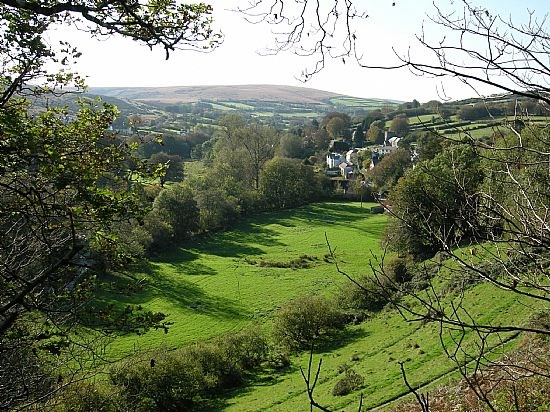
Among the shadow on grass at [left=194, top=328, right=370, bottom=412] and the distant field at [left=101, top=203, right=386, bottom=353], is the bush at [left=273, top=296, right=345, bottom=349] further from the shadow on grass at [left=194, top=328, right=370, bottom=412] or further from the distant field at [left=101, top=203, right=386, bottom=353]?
the distant field at [left=101, top=203, right=386, bottom=353]

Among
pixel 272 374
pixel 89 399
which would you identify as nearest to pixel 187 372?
pixel 272 374

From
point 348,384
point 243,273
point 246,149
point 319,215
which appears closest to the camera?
point 348,384

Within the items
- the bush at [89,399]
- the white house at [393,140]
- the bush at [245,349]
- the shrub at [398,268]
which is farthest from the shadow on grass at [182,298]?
the white house at [393,140]

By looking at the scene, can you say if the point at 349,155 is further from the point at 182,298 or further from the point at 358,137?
the point at 182,298

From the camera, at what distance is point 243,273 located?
39.4 meters

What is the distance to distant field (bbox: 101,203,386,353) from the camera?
30.0m

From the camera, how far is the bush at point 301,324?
25969 millimetres

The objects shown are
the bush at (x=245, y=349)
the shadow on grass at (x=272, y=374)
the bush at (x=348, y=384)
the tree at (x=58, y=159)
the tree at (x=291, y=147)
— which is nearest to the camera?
the tree at (x=58, y=159)

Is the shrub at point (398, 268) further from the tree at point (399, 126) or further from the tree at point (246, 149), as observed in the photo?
the tree at point (399, 126)

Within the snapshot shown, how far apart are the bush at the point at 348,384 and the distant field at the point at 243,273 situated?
8426 millimetres

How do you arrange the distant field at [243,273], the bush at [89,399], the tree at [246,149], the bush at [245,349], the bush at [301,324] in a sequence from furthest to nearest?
the tree at [246,149] → the distant field at [243,273] → the bush at [301,324] → the bush at [245,349] → the bush at [89,399]

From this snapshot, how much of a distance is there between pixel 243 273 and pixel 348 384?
2203 centimetres

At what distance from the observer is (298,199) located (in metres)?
62.8

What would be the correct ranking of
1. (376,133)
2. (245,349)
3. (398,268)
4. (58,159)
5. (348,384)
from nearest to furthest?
1. (58,159)
2. (348,384)
3. (245,349)
4. (398,268)
5. (376,133)
